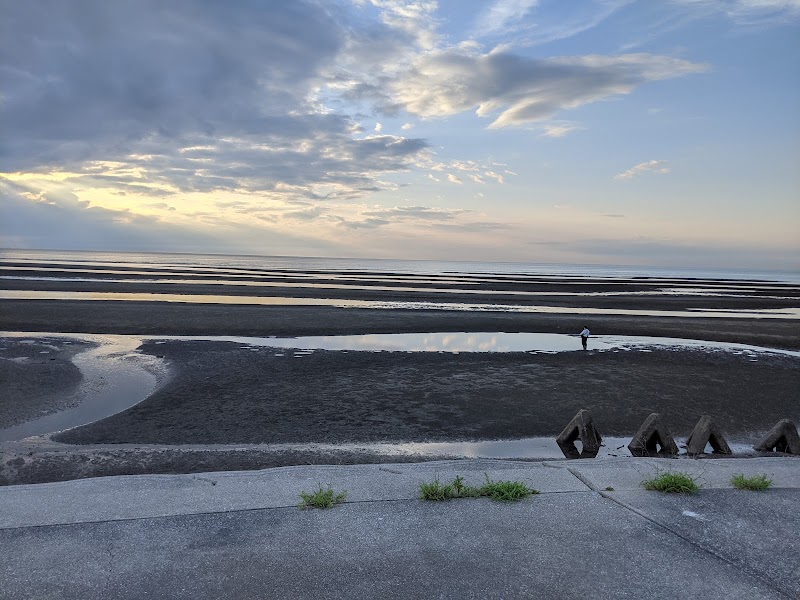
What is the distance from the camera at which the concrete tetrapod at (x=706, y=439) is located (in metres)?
10.2

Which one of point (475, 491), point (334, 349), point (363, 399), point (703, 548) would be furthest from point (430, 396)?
point (703, 548)

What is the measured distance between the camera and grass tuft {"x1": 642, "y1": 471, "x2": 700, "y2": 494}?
6863 millimetres

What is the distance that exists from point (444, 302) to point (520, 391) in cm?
3197

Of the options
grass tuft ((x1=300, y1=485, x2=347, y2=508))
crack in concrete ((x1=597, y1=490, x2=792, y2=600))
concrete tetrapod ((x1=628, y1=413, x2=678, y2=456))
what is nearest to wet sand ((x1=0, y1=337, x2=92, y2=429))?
grass tuft ((x1=300, y1=485, x2=347, y2=508))

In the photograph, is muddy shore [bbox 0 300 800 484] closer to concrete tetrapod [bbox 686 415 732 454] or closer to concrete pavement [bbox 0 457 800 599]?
concrete tetrapod [bbox 686 415 732 454]

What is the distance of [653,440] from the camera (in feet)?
35.1

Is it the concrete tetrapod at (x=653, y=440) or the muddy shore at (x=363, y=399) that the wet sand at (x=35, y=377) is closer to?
the muddy shore at (x=363, y=399)

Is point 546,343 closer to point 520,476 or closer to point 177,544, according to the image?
point 520,476

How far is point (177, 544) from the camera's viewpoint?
5293mm

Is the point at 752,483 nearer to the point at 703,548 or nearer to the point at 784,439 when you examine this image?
the point at 703,548

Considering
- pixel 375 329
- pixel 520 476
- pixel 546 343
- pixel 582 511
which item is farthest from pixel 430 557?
→ pixel 375 329

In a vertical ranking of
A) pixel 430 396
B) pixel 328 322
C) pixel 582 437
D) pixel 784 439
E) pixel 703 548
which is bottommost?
pixel 430 396

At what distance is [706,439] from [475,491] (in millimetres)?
5919

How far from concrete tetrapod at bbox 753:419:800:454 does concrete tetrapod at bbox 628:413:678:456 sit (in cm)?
175
